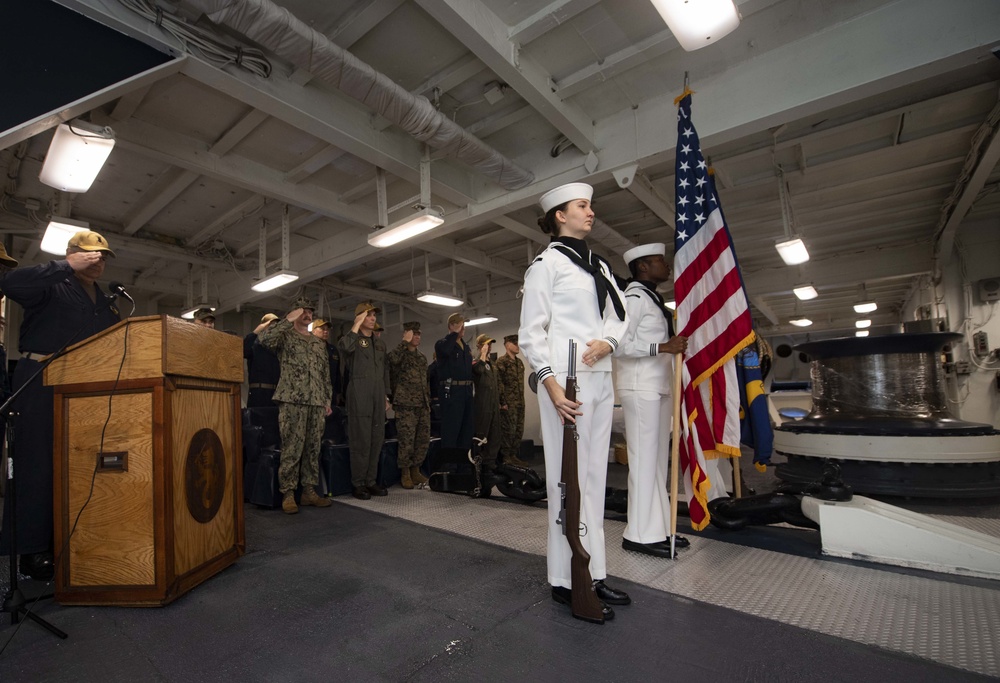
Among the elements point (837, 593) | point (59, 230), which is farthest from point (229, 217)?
point (837, 593)

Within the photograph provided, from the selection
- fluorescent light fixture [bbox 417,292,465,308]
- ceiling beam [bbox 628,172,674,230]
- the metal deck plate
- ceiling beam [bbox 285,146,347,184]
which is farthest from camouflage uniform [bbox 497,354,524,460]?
the metal deck plate

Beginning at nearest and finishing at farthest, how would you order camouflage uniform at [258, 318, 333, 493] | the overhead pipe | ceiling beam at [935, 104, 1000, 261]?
1. the overhead pipe
2. camouflage uniform at [258, 318, 333, 493]
3. ceiling beam at [935, 104, 1000, 261]

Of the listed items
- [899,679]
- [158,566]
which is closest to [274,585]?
[158,566]

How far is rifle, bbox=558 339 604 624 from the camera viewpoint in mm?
1847

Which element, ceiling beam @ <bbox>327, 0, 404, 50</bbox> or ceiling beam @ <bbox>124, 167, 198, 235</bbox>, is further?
ceiling beam @ <bbox>124, 167, 198, 235</bbox>

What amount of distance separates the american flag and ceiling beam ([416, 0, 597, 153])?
6.39 ft

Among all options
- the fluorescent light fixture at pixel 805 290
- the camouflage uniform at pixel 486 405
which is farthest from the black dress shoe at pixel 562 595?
the fluorescent light fixture at pixel 805 290

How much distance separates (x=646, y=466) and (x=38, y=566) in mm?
3303

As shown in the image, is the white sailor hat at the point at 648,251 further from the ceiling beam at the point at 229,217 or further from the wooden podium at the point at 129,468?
the ceiling beam at the point at 229,217

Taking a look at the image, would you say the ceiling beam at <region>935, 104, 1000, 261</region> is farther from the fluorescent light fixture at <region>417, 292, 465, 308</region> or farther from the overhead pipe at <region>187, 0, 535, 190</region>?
the fluorescent light fixture at <region>417, 292, 465, 308</region>

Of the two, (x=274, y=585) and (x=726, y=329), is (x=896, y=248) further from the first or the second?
(x=274, y=585)

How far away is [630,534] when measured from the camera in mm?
2744

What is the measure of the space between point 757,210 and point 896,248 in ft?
14.3

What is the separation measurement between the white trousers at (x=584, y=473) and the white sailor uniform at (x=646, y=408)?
0.66m
